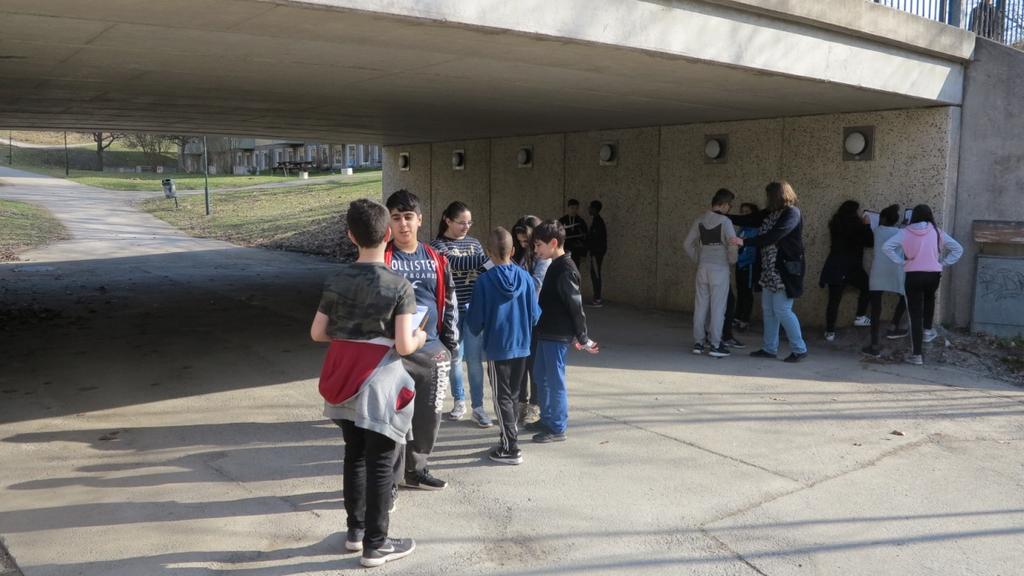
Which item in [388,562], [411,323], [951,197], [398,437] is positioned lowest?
[388,562]

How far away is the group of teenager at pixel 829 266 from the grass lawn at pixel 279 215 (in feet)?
39.4

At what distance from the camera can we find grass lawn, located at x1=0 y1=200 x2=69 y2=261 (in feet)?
65.4

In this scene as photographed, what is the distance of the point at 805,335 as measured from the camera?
364 inches

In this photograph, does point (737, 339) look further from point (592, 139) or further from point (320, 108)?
point (320, 108)

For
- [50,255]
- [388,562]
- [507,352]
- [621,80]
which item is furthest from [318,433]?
[50,255]

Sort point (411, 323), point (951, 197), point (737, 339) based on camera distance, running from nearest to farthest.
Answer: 1. point (411, 323)
2. point (951, 197)
3. point (737, 339)

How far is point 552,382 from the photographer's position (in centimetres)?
546

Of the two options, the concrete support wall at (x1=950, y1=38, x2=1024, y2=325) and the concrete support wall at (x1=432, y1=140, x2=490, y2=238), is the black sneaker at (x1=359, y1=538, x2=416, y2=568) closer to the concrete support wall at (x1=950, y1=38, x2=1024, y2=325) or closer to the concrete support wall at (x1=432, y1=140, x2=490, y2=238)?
the concrete support wall at (x1=950, y1=38, x2=1024, y2=325)

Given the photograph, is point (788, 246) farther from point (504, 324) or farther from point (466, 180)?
point (466, 180)

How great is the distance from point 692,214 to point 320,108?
16.8ft

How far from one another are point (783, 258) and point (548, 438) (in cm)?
350

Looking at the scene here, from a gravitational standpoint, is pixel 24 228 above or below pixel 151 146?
below

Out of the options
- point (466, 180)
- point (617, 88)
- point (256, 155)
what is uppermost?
point (256, 155)

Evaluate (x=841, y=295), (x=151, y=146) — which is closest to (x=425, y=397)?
(x=841, y=295)
